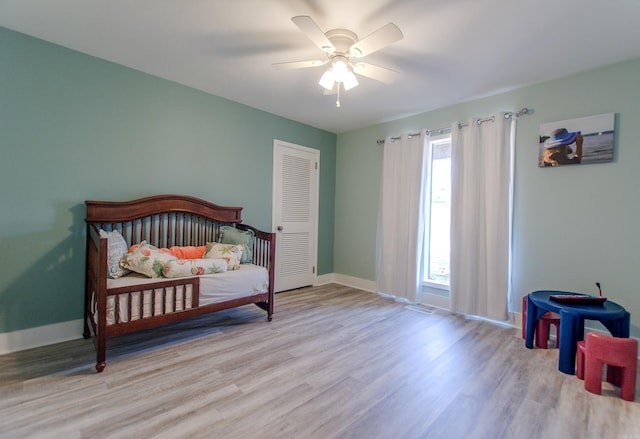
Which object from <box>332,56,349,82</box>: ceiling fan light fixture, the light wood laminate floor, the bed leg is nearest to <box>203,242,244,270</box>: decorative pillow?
the light wood laminate floor

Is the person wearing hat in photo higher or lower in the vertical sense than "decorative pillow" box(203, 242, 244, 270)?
higher

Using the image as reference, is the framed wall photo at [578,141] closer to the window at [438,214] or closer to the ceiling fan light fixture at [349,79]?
the window at [438,214]

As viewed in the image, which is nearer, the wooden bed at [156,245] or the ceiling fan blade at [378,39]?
the ceiling fan blade at [378,39]

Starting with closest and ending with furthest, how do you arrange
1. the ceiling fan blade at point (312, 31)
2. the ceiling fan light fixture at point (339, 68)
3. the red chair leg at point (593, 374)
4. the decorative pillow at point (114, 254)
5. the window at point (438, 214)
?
the ceiling fan blade at point (312, 31) < the red chair leg at point (593, 374) < the ceiling fan light fixture at point (339, 68) < the decorative pillow at point (114, 254) < the window at point (438, 214)

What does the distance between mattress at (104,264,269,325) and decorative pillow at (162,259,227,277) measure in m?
0.04

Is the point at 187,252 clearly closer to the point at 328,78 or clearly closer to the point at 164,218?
the point at 164,218

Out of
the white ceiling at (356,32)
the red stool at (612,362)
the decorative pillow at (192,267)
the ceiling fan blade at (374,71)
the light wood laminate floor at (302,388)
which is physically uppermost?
the white ceiling at (356,32)

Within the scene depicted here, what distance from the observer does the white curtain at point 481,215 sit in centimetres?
292

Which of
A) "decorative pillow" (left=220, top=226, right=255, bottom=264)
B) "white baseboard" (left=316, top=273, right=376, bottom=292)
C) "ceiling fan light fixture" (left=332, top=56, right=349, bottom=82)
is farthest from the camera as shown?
"white baseboard" (left=316, top=273, right=376, bottom=292)

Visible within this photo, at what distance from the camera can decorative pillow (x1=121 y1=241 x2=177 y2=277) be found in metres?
2.27

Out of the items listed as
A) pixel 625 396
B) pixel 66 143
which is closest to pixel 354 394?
pixel 625 396

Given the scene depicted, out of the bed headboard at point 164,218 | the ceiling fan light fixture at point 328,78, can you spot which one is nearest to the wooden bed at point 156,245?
the bed headboard at point 164,218

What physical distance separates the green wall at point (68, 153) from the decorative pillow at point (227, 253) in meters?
0.69

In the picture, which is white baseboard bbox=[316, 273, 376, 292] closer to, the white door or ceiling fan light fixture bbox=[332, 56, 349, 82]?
the white door
